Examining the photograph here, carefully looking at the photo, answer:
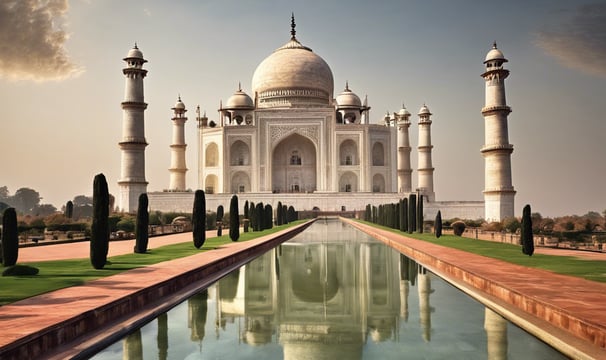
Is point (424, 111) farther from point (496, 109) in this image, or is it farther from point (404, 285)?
point (404, 285)

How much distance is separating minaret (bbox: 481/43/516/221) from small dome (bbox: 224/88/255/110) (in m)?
17.4

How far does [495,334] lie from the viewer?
3660mm

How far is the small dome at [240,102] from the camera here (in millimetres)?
36031

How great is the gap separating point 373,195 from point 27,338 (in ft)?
87.1

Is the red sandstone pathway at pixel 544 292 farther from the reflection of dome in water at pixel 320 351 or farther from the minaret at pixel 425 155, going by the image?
the minaret at pixel 425 155

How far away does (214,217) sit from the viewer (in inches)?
822

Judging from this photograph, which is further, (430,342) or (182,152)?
(182,152)

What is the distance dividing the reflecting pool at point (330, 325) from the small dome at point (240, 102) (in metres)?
30.3

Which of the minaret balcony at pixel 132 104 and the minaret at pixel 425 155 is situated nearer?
the minaret balcony at pixel 132 104

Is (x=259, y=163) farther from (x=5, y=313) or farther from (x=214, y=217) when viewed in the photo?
(x=5, y=313)

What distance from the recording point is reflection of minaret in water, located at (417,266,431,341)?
3.85m

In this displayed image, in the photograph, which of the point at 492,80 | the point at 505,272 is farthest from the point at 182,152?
the point at 505,272

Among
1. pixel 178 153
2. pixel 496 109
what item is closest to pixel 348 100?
pixel 178 153

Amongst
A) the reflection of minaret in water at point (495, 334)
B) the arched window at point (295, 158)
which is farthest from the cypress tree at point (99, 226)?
the arched window at point (295, 158)
